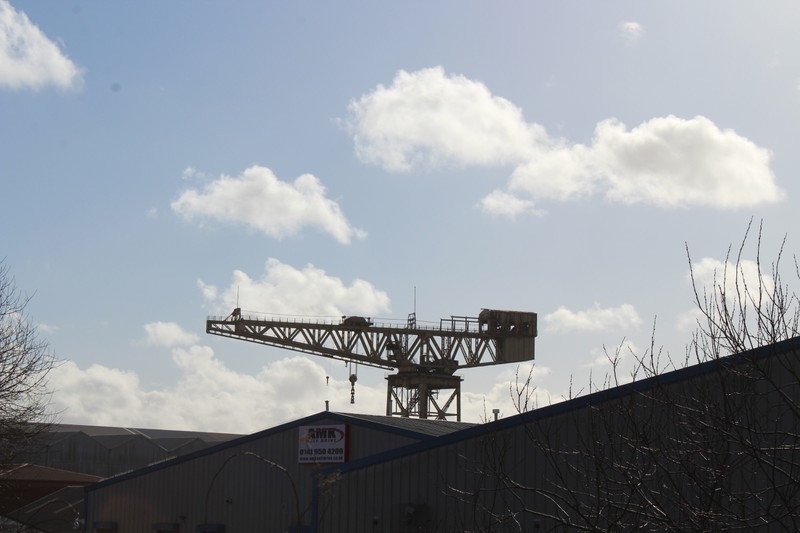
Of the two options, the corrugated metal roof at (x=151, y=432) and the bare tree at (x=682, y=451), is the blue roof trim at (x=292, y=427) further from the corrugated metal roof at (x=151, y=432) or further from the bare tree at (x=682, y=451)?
the corrugated metal roof at (x=151, y=432)

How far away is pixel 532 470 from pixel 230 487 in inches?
730

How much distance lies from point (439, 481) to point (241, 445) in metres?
15.1

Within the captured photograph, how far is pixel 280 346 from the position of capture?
7319cm

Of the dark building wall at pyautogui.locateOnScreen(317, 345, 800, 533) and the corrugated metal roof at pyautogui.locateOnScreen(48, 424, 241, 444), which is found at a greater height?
the corrugated metal roof at pyautogui.locateOnScreen(48, 424, 241, 444)

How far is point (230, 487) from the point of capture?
128 ft

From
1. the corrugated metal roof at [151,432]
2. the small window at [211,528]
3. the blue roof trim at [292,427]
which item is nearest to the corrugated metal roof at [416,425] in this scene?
the blue roof trim at [292,427]

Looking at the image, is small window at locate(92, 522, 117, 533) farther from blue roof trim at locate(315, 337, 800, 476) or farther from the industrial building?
blue roof trim at locate(315, 337, 800, 476)

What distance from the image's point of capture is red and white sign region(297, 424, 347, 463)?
115ft

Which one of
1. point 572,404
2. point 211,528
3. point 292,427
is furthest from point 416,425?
point 572,404

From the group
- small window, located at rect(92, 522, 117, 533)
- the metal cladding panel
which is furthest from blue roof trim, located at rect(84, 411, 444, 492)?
small window, located at rect(92, 522, 117, 533)

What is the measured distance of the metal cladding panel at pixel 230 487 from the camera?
35750 millimetres

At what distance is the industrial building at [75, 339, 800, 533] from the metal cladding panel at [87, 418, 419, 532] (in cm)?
7

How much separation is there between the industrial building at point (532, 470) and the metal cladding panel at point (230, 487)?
67 mm

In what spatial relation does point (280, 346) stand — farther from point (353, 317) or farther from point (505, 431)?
point (505, 431)
